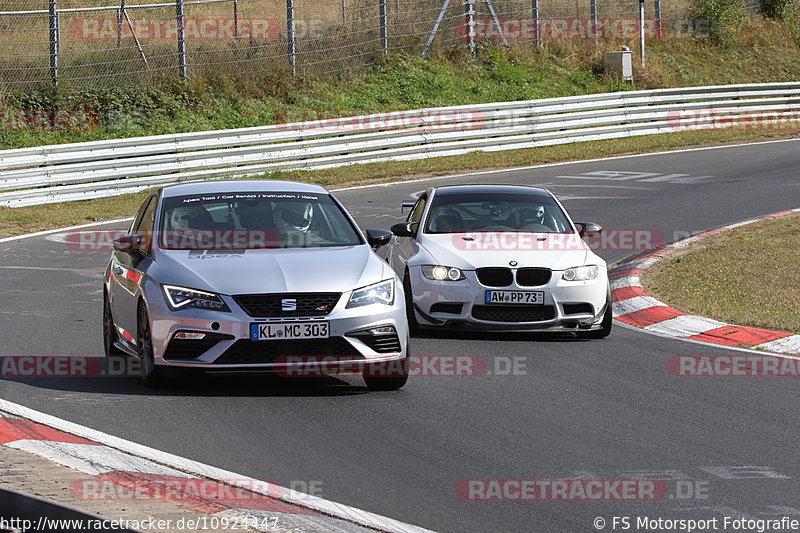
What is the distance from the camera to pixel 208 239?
29.8ft

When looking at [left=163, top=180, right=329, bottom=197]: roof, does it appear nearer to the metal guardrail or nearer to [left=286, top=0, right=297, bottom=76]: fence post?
the metal guardrail

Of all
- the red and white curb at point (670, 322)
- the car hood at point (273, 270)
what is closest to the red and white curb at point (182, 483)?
the car hood at point (273, 270)

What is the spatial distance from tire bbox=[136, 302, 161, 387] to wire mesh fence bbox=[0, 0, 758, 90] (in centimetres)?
1902

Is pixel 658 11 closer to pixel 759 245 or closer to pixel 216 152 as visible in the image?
pixel 216 152

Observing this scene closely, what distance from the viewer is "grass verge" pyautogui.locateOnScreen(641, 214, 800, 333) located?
1202cm

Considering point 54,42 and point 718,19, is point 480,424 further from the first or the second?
point 718,19

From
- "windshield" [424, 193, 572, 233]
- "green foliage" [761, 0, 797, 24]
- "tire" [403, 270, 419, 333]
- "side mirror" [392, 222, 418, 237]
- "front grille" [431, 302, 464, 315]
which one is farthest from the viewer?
"green foliage" [761, 0, 797, 24]

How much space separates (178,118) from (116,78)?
1.97 m

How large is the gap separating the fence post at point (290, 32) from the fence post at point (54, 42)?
6000 millimetres

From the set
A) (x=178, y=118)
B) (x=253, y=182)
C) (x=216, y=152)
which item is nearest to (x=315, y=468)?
(x=253, y=182)

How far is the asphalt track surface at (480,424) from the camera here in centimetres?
585

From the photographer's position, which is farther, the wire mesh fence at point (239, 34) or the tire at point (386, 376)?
the wire mesh fence at point (239, 34)

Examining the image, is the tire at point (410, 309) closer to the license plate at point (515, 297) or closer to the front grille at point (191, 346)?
the license plate at point (515, 297)

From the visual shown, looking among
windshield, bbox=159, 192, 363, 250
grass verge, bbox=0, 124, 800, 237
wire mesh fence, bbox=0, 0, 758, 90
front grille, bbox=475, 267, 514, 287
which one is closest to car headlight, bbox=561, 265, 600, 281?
front grille, bbox=475, 267, 514, 287
